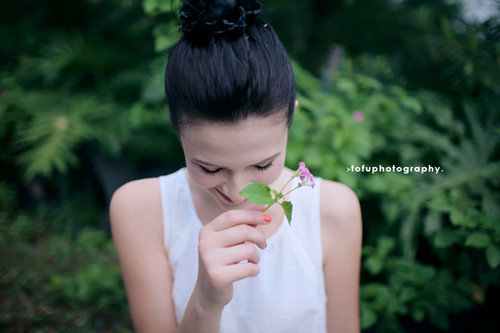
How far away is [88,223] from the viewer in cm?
313

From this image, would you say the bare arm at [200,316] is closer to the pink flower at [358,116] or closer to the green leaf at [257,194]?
the green leaf at [257,194]

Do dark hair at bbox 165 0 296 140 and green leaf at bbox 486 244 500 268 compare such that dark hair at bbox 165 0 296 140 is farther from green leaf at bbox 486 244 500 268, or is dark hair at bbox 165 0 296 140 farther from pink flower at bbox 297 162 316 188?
green leaf at bbox 486 244 500 268

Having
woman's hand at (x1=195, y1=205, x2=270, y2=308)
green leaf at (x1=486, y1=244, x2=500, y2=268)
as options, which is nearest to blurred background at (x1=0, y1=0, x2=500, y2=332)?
green leaf at (x1=486, y1=244, x2=500, y2=268)

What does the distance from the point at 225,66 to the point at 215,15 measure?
0.15 m

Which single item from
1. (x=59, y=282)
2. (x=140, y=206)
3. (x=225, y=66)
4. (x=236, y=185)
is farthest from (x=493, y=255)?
(x=59, y=282)

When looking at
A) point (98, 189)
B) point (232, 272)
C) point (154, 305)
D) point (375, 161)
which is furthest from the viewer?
point (98, 189)

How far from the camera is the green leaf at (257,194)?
0.85 m

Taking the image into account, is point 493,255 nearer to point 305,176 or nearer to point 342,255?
point 342,255

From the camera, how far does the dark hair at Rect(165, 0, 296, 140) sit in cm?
90

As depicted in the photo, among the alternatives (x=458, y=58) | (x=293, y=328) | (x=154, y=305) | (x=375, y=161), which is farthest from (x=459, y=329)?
(x=154, y=305)

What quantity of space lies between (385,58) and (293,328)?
2586 mm

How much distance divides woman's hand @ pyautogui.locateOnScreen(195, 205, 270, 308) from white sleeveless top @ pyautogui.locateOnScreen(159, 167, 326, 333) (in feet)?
1.45

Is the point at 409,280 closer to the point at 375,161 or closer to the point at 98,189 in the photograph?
the point at 375,161

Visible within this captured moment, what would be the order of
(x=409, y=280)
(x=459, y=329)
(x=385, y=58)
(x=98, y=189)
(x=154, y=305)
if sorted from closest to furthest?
(x=154, y=305) < (x=409, y=280) < (x=459, y=329) < (x=385, y=58) < (x=98, y=189)
